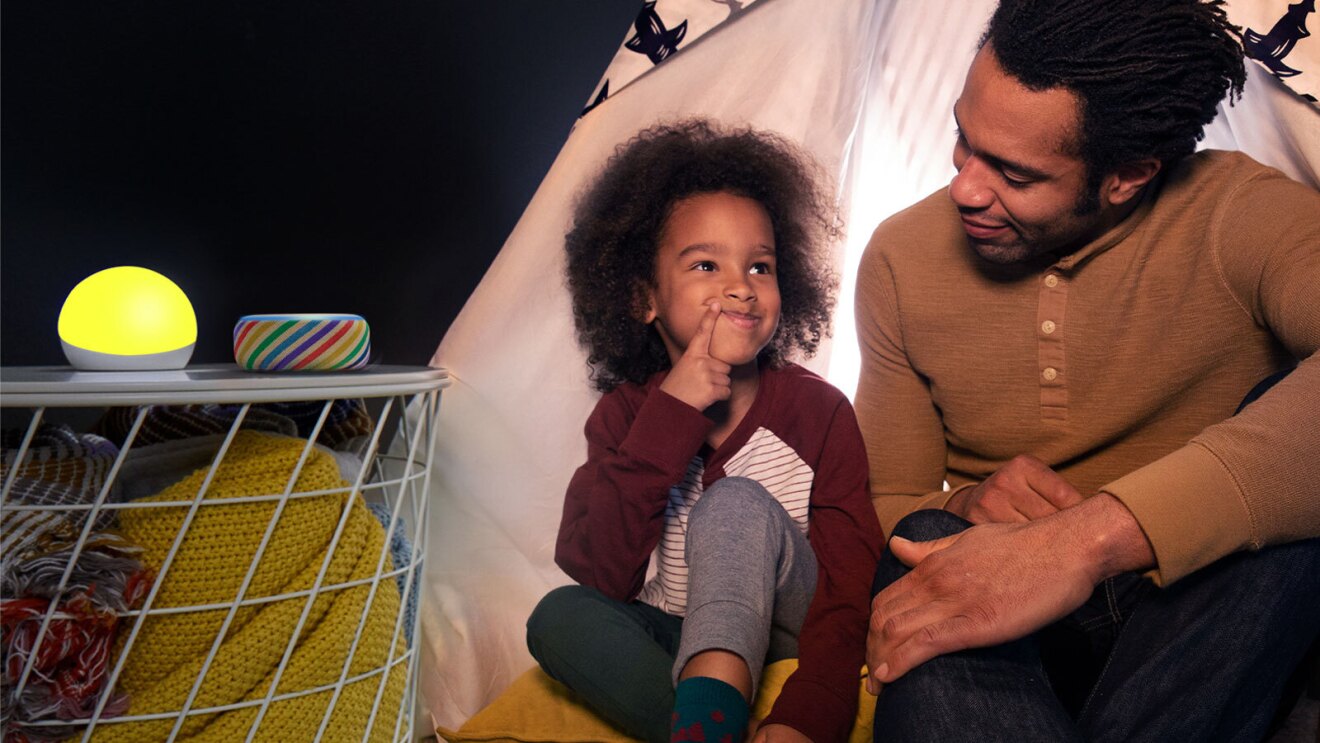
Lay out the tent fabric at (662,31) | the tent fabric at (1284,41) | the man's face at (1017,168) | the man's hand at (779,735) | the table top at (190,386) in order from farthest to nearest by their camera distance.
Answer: the tent fabric at (662,31)
the tent fabric at (1284,41)
the man's face at (1017,168)
the man's hand at (779,735)
the table top at (190,386)

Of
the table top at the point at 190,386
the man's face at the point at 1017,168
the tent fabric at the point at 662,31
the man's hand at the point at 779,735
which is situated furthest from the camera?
the tent fabric at the point at 662,31

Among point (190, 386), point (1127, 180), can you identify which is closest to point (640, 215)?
point (1127, 180)

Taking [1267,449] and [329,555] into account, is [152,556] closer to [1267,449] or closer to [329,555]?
[329,555]

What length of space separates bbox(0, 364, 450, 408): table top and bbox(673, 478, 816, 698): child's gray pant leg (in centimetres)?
28

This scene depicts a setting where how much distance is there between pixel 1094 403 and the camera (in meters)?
1.05

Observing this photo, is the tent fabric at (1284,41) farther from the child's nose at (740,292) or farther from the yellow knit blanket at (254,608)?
the yellow knit blanket at (254,608)

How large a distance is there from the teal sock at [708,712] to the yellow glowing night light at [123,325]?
1.69 ft

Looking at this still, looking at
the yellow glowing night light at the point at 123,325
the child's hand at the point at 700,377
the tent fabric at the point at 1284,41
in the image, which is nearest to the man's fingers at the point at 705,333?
the child's hand at the point at 700,377

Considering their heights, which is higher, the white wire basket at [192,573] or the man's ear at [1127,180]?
the man's ear at [1127,180]

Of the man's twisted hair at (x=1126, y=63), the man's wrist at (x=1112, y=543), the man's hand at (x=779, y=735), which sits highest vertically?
the man's twisted hair at (x=1126, y=63)

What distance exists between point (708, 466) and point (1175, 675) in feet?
1.77

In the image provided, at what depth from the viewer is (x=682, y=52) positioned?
1.27m

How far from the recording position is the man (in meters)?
0.74

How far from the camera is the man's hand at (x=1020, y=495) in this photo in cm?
92
